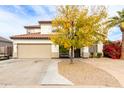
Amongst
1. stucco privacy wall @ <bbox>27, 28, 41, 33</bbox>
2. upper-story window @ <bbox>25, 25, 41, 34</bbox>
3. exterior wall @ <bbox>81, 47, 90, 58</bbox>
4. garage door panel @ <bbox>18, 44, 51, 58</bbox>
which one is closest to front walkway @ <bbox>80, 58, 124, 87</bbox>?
exterior wall @ <bbox>81, 47, 90, 58</bbox>

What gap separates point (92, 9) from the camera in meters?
22.5

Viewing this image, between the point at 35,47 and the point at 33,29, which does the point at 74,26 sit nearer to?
the point at 35,47

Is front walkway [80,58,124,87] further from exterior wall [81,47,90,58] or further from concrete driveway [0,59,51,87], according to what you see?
exterior wall [81,47,90,58]

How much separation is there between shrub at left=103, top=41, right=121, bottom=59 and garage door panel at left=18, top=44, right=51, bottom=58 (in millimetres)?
6913

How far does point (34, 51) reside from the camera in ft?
103

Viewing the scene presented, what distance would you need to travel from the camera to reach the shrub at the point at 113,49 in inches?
1210

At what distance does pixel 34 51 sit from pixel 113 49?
925 cm

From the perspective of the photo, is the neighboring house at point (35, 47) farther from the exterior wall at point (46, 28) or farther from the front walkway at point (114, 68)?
the front walkway at point (114, 68)

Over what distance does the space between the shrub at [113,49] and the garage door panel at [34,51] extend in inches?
272

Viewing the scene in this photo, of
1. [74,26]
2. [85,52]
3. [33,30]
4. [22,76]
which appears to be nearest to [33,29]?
[33,30]

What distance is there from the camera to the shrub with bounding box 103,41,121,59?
30734mm
